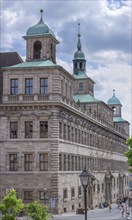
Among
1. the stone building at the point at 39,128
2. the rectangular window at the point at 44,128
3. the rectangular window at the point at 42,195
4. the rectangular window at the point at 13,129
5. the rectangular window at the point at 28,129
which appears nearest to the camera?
the rectangular window at the point at 42,195

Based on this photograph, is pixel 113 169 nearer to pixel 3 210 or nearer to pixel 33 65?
pixel 33 65

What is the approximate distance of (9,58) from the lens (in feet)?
235

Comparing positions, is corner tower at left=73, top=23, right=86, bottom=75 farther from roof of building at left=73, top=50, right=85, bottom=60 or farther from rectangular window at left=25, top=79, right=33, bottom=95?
rectangular window at left=25, top=79, right=33, bottom=95

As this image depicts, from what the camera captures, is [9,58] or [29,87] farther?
[9,58]

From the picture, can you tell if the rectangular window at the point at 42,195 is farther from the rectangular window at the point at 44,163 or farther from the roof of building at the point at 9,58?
the roof of building at the point at 9,58

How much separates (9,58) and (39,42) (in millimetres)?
6388

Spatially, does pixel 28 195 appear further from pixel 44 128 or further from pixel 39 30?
pixel 39 30

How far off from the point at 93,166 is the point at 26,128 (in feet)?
89.7

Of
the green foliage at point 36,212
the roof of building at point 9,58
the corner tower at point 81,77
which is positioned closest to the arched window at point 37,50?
the roof of building at point 9,58

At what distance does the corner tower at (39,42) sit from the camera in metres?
66.9

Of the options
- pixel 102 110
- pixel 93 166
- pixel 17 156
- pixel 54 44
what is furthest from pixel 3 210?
pixel 102 110

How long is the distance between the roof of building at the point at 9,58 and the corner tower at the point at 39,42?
169 inches

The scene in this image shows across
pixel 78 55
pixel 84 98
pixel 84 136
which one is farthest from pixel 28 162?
pixel 78 55

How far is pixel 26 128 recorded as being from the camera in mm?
61625
